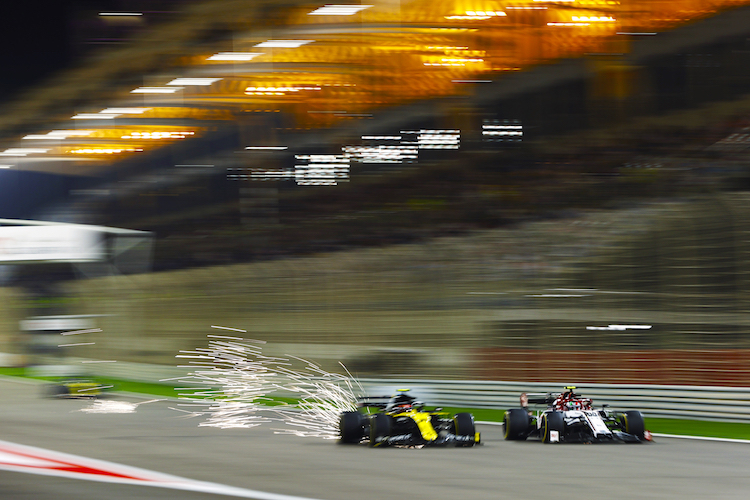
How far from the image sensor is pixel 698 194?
12.9 metres

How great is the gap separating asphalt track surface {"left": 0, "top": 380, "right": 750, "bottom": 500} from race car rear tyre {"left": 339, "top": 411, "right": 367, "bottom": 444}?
0.66ft

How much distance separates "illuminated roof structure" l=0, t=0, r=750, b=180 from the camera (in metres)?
19.7

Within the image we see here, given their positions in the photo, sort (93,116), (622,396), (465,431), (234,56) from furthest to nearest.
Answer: (93,116) → (234,56) → (622,396) → (465,431)

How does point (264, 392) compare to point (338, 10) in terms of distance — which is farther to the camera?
point (338, 10)

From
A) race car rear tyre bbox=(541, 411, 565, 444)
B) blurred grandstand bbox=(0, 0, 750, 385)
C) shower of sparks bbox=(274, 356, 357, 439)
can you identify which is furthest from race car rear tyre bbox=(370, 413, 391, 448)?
blurred grandstand bbox=(0, 0, 750, 385)

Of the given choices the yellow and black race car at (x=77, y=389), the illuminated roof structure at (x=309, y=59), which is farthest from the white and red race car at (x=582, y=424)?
the illuminated roof structure at (x=309, y=59)

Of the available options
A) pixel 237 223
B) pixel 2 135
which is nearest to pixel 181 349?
pixel 237 223

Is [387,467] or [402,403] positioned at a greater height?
[402,403]

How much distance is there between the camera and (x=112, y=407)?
1526 cm

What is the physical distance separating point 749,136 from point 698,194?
2.86 metres

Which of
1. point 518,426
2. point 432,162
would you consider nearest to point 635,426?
point 518,426

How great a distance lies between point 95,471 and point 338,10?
46.5 ft

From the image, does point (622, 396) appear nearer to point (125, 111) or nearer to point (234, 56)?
point (234, 56)

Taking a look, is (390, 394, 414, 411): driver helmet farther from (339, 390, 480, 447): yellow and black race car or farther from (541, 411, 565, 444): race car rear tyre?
(541, 411, 565, 444): race car rear tyre
